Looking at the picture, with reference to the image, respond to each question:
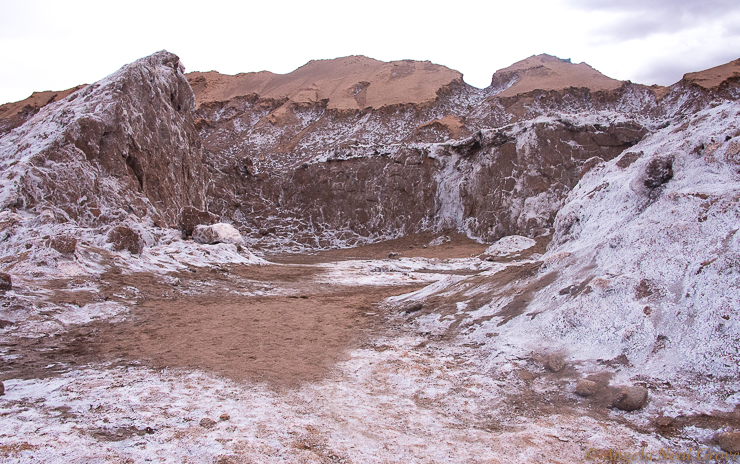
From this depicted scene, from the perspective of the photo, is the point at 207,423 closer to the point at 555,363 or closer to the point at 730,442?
the point at 555,363

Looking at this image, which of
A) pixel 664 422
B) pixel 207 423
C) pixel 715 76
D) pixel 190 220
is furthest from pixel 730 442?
pixel 715 76

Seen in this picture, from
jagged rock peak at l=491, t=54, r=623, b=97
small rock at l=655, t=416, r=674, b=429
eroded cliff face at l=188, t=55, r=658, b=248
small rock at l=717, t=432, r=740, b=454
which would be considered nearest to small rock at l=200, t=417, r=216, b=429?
small rock at l=655, t=416, r=674, b=429

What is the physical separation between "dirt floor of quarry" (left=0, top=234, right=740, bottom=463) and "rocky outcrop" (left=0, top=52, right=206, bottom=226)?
24.3 feet

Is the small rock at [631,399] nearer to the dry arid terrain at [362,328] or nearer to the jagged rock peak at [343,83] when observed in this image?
the dry arid terrain at [362,328]

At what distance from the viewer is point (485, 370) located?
11.8 feet

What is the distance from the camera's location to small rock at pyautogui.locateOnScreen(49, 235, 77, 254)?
7.50 metres

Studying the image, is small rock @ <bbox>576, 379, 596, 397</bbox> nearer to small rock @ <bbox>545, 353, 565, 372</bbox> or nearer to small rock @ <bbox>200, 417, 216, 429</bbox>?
small rock @ <bbox>545, 353, 565, 372</bbox>

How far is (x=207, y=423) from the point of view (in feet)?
8.42

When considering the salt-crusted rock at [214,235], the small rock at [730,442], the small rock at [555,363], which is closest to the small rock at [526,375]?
the small rock at [555,363]

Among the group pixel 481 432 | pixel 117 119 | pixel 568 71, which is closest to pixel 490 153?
pixel 117 119

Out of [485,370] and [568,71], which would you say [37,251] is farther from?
[568,71]

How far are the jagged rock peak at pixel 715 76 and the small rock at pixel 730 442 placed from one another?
3124cm

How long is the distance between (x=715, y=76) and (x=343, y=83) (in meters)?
29.6

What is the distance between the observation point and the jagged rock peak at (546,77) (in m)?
32.6
